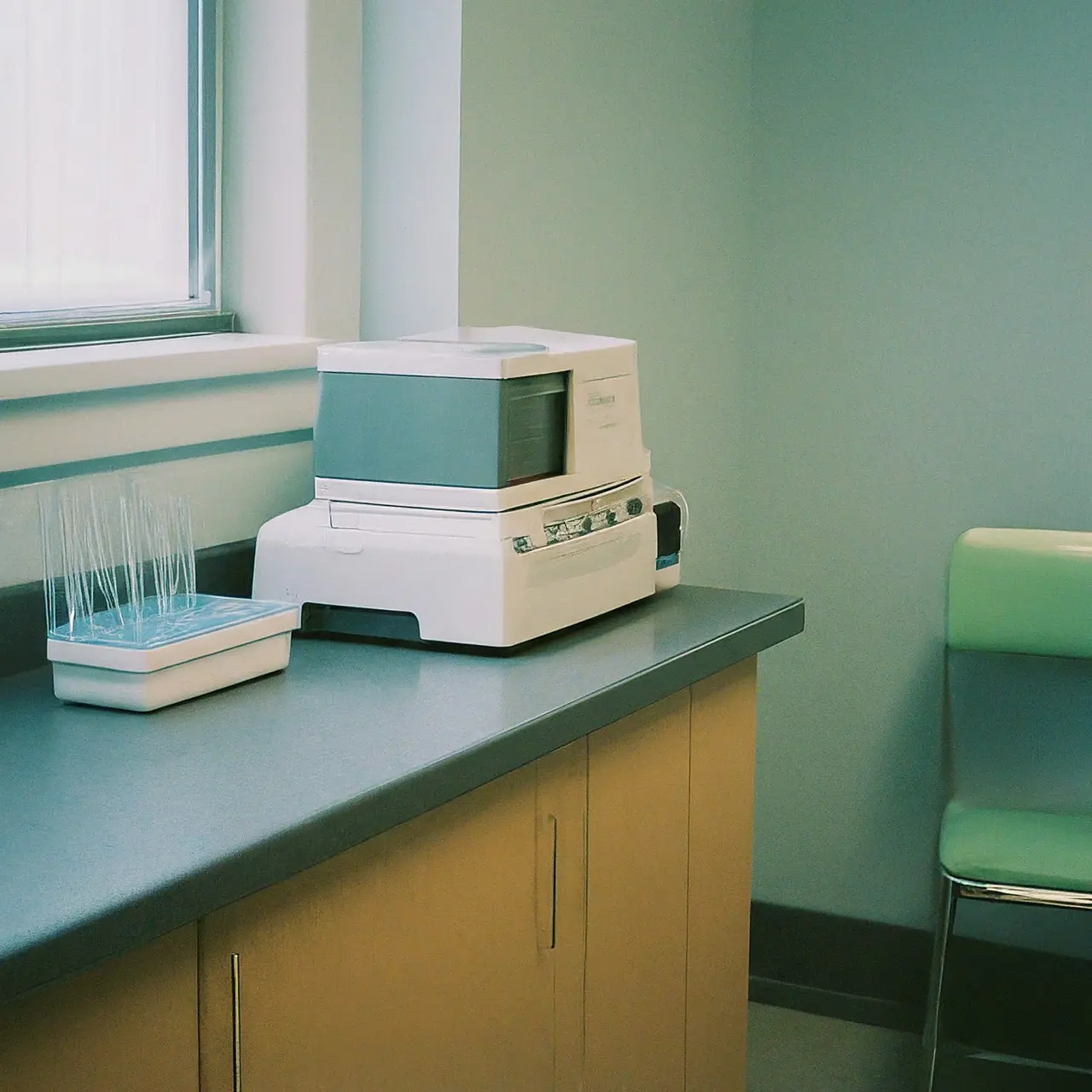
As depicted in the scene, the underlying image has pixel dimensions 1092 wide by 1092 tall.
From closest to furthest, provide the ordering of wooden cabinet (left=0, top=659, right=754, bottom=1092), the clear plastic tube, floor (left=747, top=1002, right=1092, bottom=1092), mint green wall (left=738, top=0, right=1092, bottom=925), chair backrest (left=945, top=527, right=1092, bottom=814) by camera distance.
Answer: wooden cabinet (left=0, top=659, right=754, bottom=1092), the clear plastic tube, chair backrest (left=945, top=527, right=1092, bottom=814), floor (left=747, top=1002, right=1092, bottom=1092), mint green wall (left=738, top=0, right=1092, bottom=925)

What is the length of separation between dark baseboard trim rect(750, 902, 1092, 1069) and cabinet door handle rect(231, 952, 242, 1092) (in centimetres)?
206

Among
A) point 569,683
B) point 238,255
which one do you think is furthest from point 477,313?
point 569,683

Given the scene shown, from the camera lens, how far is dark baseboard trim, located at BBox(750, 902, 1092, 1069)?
111 inches

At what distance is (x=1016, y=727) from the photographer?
7.02 ft

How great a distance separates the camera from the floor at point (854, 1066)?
2668mm

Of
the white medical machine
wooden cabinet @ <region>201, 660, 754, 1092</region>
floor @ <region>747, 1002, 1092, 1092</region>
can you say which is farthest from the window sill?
floor @ <region>747, 1002, 1092, 1092</region>

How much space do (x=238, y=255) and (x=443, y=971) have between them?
3.73 feet

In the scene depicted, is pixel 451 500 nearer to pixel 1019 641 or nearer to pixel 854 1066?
pixel 1019 641

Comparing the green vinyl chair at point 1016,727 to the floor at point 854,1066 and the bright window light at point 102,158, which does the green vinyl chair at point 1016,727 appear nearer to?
the floor at point 854,1066

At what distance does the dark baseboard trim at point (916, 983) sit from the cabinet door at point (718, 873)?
1036 millimetres

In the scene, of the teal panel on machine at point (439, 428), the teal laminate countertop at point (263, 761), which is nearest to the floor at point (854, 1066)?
the teal laminate countertop at point (263, 761)

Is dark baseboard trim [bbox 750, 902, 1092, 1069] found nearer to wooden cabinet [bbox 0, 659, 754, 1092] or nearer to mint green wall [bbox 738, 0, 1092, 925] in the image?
mint green wall [bbox 738, 0, 1092, 925]

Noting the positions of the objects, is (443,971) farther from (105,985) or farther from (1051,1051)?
(1051,1051)

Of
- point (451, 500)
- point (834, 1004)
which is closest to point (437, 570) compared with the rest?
point (451, 500)
